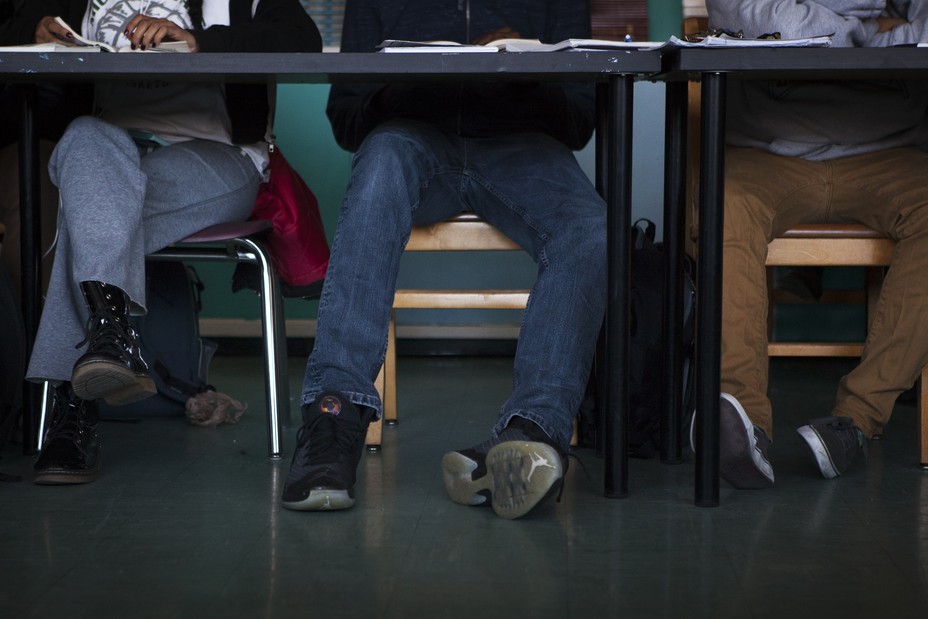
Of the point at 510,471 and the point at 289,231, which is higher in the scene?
the point at 289,231

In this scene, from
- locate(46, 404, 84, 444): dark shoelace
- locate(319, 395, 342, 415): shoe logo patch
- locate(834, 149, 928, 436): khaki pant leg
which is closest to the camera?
locate(319, 395, 342, 415): shoe logo patch

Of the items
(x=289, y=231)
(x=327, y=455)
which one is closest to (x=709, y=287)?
(x=327, y=455)

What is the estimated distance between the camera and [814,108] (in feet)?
6.23

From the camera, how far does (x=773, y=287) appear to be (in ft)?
9.49

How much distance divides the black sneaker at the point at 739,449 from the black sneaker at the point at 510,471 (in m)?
0.25

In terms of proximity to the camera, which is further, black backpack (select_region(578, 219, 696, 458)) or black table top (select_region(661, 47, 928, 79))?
black backpack (select_region(578, 219, 696, 458))

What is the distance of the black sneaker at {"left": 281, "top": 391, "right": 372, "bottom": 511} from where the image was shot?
59.3 inches

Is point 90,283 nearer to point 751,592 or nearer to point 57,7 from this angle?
point 57,7

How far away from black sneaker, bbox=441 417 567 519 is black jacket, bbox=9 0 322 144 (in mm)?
753

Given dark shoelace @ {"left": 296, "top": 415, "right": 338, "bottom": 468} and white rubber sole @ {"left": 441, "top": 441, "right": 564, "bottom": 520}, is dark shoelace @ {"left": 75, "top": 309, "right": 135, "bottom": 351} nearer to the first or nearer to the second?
dark shoelace @ {"left": 296, "top": 415, "right": 338, "bottom": 468}

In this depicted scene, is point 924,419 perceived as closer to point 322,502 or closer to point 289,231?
point 322,502

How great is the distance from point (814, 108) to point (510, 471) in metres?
0.92

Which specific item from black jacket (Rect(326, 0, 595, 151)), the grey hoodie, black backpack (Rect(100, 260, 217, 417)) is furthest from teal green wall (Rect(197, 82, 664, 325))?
the grey hoodie

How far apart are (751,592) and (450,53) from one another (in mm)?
830
